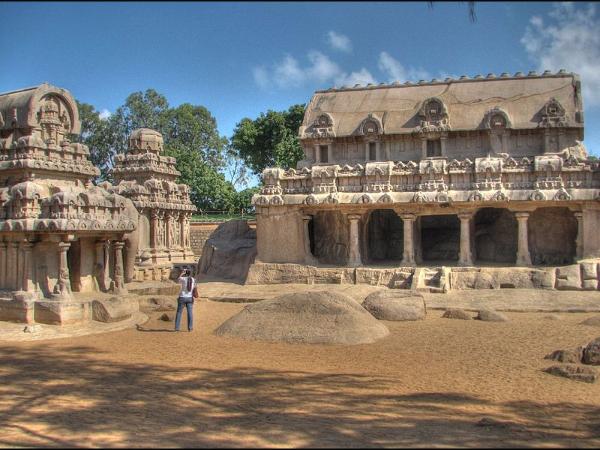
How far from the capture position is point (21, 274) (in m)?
15.8

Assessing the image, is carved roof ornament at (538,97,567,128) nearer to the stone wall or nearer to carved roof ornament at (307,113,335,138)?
carved roof ornament at (307,113,335,138)

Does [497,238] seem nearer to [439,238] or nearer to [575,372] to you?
[439,238]

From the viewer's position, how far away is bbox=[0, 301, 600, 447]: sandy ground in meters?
7.45

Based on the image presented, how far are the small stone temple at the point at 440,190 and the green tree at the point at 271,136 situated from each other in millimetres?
17121

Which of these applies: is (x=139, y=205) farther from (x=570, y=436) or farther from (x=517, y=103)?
(x=570, y=436)

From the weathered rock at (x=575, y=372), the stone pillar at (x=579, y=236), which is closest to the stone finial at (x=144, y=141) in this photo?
the stone pillar at (x=579, y=236)

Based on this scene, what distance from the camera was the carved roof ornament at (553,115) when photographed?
2244cm

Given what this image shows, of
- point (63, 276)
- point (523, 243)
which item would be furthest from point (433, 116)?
point (63, 276)

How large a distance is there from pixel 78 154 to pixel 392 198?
10.5 m

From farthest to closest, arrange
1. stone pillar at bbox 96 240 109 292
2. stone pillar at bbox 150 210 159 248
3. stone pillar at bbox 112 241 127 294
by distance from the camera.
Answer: stone pillar at bbox 150 210 159 248 → stone pillar at bbox 112 241 127 294 → stone pillar at bbox 96 240 109 292

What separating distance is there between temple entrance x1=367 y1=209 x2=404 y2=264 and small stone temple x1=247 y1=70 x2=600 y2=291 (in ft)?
0.20

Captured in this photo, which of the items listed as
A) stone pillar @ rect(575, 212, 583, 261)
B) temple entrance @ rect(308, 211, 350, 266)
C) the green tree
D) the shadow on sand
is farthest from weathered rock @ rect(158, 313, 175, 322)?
the green tree

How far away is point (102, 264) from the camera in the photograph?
58.3 ft

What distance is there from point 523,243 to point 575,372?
10895 mm
